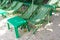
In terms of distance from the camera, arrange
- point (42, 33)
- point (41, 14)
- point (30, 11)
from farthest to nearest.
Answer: point (30, 11) < point (41, 14) < point (42, 33)

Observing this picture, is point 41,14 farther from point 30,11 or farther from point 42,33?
point 42,33

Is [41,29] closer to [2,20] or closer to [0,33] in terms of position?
[0,33]

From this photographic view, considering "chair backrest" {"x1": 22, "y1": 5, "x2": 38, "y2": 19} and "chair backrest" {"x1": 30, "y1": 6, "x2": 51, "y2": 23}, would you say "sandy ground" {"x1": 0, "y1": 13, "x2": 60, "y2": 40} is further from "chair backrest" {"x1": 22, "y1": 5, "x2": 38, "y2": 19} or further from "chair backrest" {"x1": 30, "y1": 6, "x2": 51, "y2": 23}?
"chair backrest" {"x1": 22, "y1": 5, "x2": 38, "y2": 19}

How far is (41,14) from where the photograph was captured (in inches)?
228

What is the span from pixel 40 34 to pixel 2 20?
2586 millimetres

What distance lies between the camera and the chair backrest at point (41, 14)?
557 centimetres

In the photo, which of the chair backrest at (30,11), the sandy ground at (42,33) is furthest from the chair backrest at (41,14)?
the sandy ground at (42,33)

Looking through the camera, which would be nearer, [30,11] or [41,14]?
[41,14]

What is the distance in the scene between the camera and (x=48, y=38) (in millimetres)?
4797

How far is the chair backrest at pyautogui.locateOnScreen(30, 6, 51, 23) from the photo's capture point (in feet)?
18.3

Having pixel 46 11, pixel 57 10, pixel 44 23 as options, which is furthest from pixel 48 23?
pixel 57 10

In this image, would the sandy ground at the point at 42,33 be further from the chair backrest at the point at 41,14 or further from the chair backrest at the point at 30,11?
the chair backrest at the point at 30,11

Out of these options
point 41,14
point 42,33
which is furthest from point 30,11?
point 42,33

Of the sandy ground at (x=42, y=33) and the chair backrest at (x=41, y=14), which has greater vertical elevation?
the chair backrest at (x=41, y=14)
